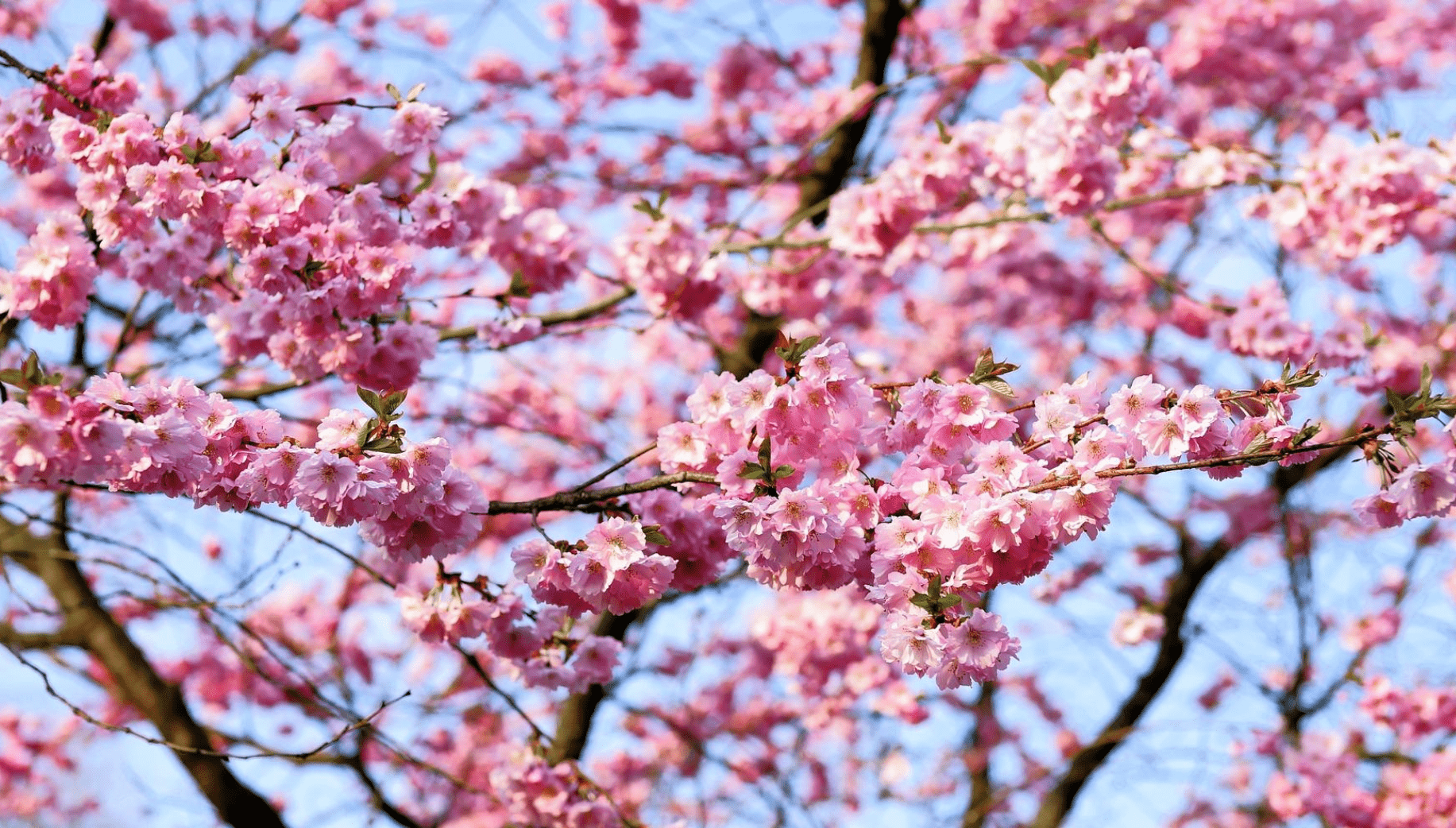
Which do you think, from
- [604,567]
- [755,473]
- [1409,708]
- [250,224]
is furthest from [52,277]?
[1409,708]

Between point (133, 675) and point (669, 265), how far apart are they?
2520mm

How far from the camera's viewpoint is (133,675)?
4.26m

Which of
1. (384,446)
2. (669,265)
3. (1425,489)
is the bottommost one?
(1425,489)

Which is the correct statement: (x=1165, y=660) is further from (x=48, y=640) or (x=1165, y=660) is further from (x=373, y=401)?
(x=373, y=401)

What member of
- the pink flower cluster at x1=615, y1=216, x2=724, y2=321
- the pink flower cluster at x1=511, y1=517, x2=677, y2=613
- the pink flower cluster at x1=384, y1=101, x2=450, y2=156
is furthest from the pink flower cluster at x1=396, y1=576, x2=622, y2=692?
the pink flower cluster at x1=615, y1=216, x2=724, y2=321

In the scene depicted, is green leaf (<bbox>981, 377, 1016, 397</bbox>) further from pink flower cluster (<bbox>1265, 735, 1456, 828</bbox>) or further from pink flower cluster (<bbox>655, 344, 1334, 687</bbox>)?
pink flower cluster (<bbox>1265, 735, 1456, 828</bbox>)

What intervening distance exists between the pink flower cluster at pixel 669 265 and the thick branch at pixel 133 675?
2.15 meters

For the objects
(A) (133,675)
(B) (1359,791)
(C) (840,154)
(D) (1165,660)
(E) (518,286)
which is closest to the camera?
(E) (518,286)

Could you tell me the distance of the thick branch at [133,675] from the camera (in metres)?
4.06

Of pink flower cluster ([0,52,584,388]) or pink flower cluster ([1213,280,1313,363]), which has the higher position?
pink flower cluster ([1213,280,1313,363])

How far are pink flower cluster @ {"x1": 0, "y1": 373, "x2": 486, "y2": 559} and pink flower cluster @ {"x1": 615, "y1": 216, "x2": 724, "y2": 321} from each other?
5.75 feet

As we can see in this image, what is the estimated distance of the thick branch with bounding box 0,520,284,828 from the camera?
4.06m

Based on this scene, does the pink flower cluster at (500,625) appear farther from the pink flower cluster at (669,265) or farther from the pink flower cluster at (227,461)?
the pink flower cluster at (669,265)

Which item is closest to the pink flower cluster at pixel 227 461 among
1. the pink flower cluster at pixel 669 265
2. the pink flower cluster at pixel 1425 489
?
the pink flower cluster at pixel 1425 489
